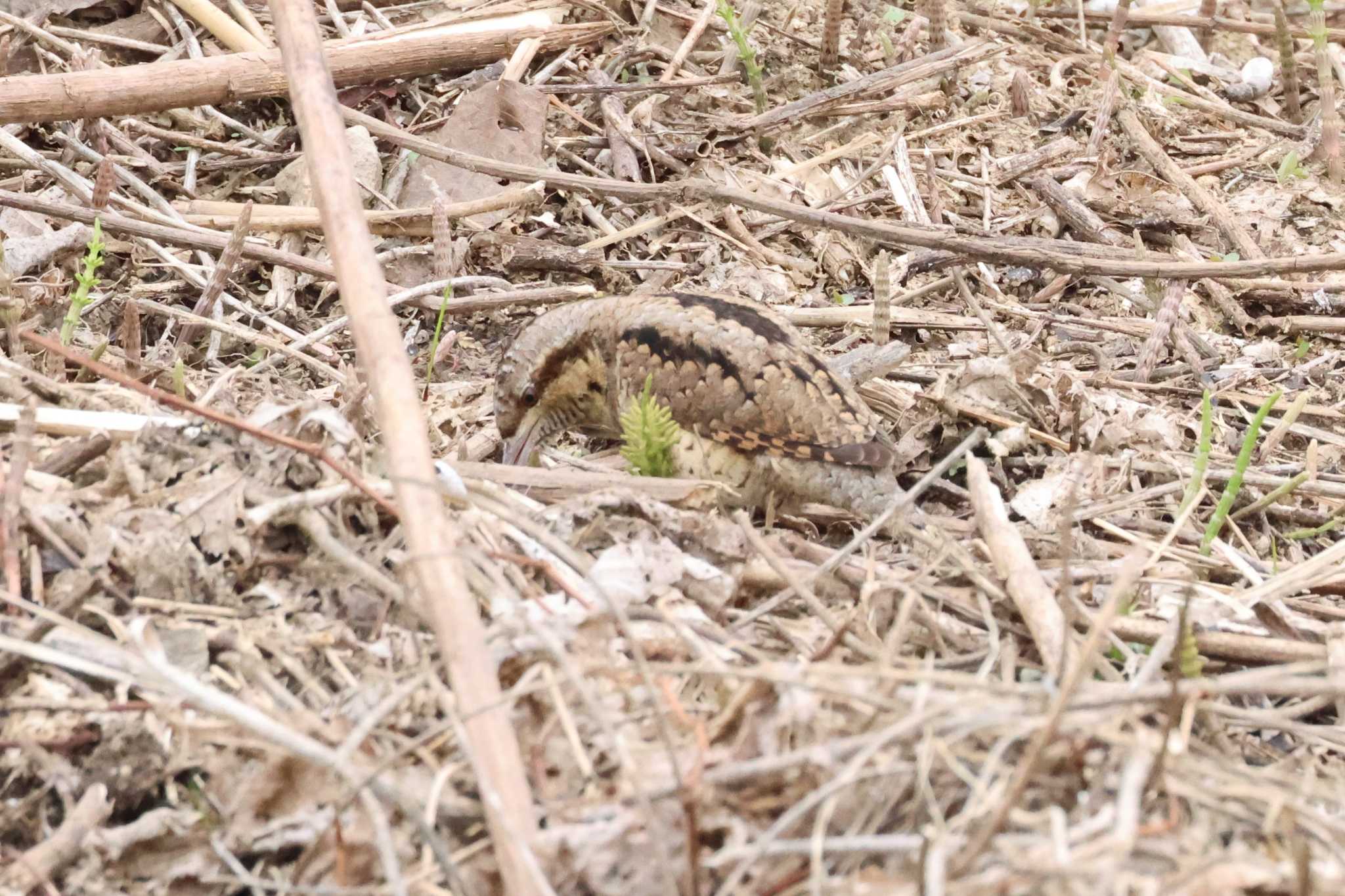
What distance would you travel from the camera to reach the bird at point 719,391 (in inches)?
142

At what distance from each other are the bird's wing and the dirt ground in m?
0.23

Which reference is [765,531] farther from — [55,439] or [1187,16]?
[1187,16]

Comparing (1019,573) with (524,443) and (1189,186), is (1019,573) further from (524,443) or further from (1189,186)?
(1189,186)

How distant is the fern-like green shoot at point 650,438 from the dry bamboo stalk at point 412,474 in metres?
0.91

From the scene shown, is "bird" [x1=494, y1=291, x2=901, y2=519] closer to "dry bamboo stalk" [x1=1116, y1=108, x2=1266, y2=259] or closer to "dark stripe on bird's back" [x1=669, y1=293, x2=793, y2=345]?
"dark stripe on bird's back" [x1=669, y1=293, x2=793, y2=345]

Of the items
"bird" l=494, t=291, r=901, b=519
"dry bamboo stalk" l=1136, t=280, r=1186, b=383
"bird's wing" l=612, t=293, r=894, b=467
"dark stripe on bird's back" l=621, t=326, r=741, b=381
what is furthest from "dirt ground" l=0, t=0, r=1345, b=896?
"dark stripe on bird's back" l=621, t=326, r=741, b=381

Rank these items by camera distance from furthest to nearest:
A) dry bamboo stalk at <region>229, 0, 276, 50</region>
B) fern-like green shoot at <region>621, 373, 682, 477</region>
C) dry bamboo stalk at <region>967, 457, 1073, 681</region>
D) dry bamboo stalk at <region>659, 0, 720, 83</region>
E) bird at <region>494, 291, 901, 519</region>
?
dry bamboo stalk at <region>659, 0, 720, 83</region> < dry bamboo stalk at <region>229, 0, 276, 50</region> < bird at <region>494, 291, 901, 519</region> < fern-like green shoot at <region>621, 373, 682, 477</region> < dry bamboo stalk at <region>967, 457, 1073, 681</region>

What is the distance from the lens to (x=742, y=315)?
382 cm

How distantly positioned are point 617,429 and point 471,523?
1.72m

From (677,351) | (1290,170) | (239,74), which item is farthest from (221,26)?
(1290,170)

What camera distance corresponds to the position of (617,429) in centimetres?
427

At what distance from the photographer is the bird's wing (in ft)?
11.9

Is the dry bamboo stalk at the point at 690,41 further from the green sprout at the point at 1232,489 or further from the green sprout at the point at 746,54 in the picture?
the green sprout at the point at 1232,489

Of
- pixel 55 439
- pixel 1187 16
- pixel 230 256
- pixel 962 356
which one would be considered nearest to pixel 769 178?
pixel 962 356
